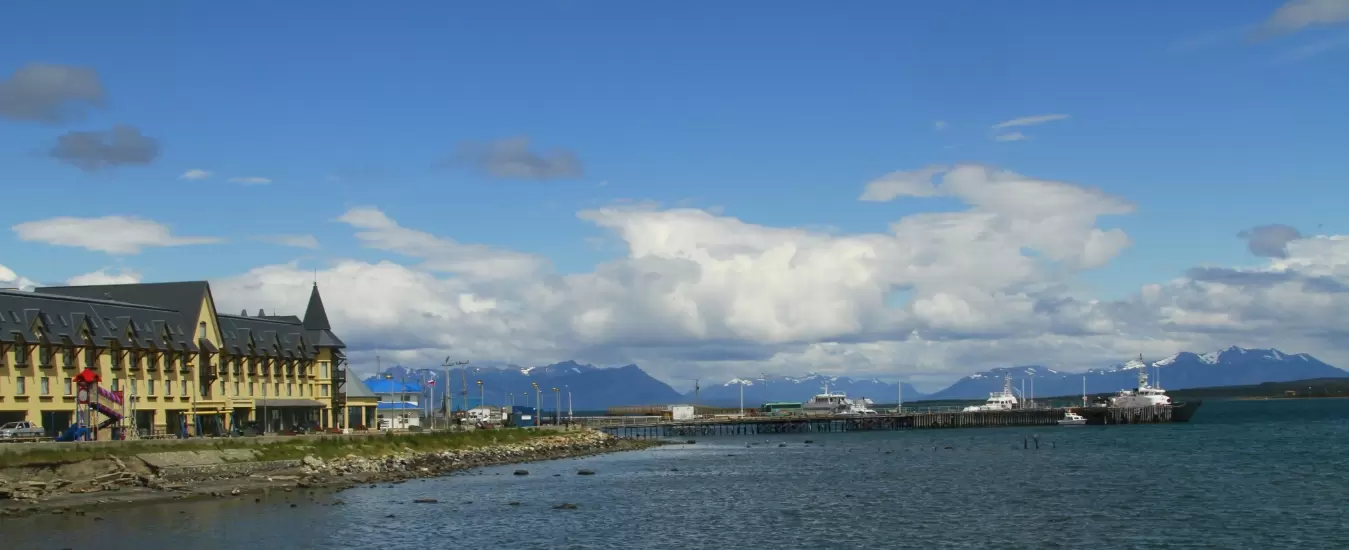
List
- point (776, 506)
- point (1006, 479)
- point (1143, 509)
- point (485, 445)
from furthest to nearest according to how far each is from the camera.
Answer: point (485, 445)
point (1006, 479)
point (776, 506)
point (1143, 509)

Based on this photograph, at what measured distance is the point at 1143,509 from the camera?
67875mm

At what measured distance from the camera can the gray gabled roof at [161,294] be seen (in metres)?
111

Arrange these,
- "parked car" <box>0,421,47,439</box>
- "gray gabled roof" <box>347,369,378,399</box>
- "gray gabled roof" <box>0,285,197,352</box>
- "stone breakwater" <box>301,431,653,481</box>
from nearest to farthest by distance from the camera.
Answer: "parked car" <box>0,421,47,439</box> → "stone breakwater" <box>301,431,653,481</box> → "gray gabled roof" <box>0,285,197,352</box> → "gray gabled roof" <box>347,369,378,399</box>

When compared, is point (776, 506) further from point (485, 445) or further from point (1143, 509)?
point (485, 445)

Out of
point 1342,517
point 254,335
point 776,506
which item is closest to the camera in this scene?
point 1342,517

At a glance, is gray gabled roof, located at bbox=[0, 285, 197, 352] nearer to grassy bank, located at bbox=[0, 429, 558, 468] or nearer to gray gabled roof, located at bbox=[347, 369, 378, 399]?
grassy bank, located at bbox=[0, 429, 558, 468]

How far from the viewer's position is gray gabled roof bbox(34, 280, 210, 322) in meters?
111

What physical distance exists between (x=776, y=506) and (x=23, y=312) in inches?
2297

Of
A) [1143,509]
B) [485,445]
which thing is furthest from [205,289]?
[1143,509]

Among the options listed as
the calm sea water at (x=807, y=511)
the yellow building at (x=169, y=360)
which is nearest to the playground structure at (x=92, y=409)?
the yellow building at (x=169, y=360)

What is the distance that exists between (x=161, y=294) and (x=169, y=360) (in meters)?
9.07

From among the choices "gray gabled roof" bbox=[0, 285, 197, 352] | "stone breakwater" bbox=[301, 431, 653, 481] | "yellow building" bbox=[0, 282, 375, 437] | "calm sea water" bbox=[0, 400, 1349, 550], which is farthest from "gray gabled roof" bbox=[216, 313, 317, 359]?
"calm sea water" bbox=[0, 400, 1349, 550]

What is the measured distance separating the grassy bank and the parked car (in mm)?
11904

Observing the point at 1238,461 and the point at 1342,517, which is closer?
the point at 1342,517
